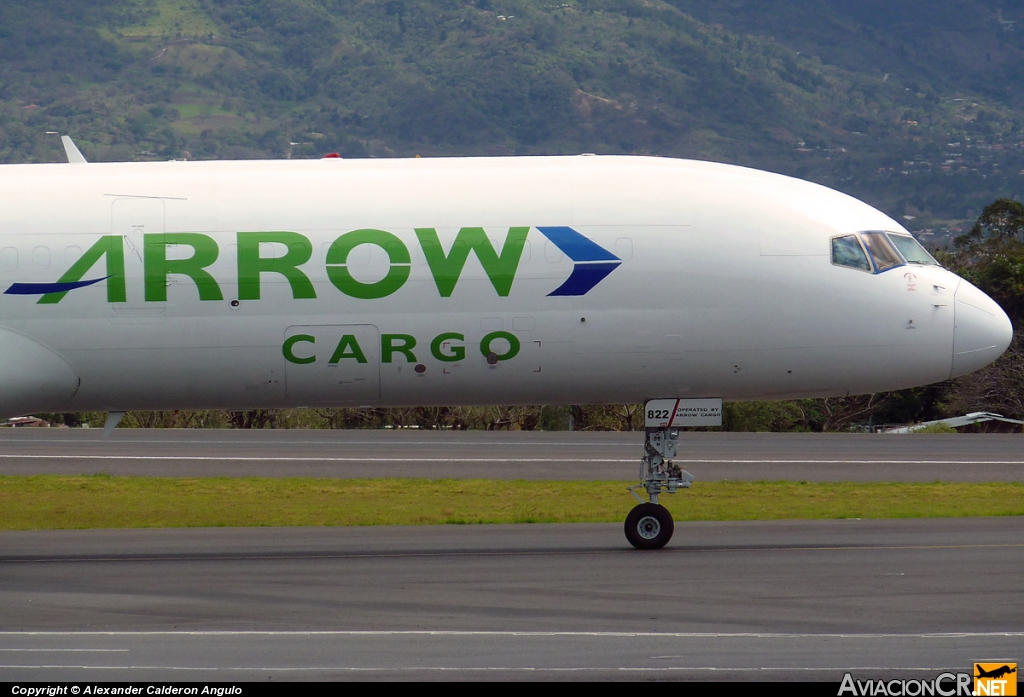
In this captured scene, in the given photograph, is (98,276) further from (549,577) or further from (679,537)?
(679,537)

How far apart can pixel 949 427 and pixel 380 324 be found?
35.5 metres

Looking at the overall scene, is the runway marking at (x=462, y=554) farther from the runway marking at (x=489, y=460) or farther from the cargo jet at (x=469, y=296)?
the runway marking at (x=489, y=460)

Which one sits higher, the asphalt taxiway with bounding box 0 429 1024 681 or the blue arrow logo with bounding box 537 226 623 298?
the blue arrow logo with bounding box 537 226 623 298

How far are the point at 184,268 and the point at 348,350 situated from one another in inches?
107

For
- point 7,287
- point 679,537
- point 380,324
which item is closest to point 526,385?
point 380,324

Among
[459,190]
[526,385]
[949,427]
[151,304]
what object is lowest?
[949,427]

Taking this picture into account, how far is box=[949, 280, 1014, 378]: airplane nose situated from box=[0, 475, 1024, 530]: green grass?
599 cm

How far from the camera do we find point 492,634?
1327cm

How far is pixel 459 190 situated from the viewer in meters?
19.2

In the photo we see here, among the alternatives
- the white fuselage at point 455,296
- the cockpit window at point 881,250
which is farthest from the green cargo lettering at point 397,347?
the cockpit window at point 881,250

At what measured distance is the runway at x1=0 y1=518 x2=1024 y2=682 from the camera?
469 inches

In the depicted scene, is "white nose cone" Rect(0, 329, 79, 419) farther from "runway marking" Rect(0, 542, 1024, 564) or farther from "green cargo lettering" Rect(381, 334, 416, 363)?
"green cargo lettering" Rect(381, 334, 416, 363)

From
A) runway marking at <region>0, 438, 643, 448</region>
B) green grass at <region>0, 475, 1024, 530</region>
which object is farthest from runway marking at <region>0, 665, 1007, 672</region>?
runway marking at <region>0, 438, 643, 448</region>

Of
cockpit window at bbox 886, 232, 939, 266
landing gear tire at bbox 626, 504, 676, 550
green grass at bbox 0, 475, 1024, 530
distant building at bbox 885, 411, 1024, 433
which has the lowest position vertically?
distant building at bbox 885, 411, 1024, 433
